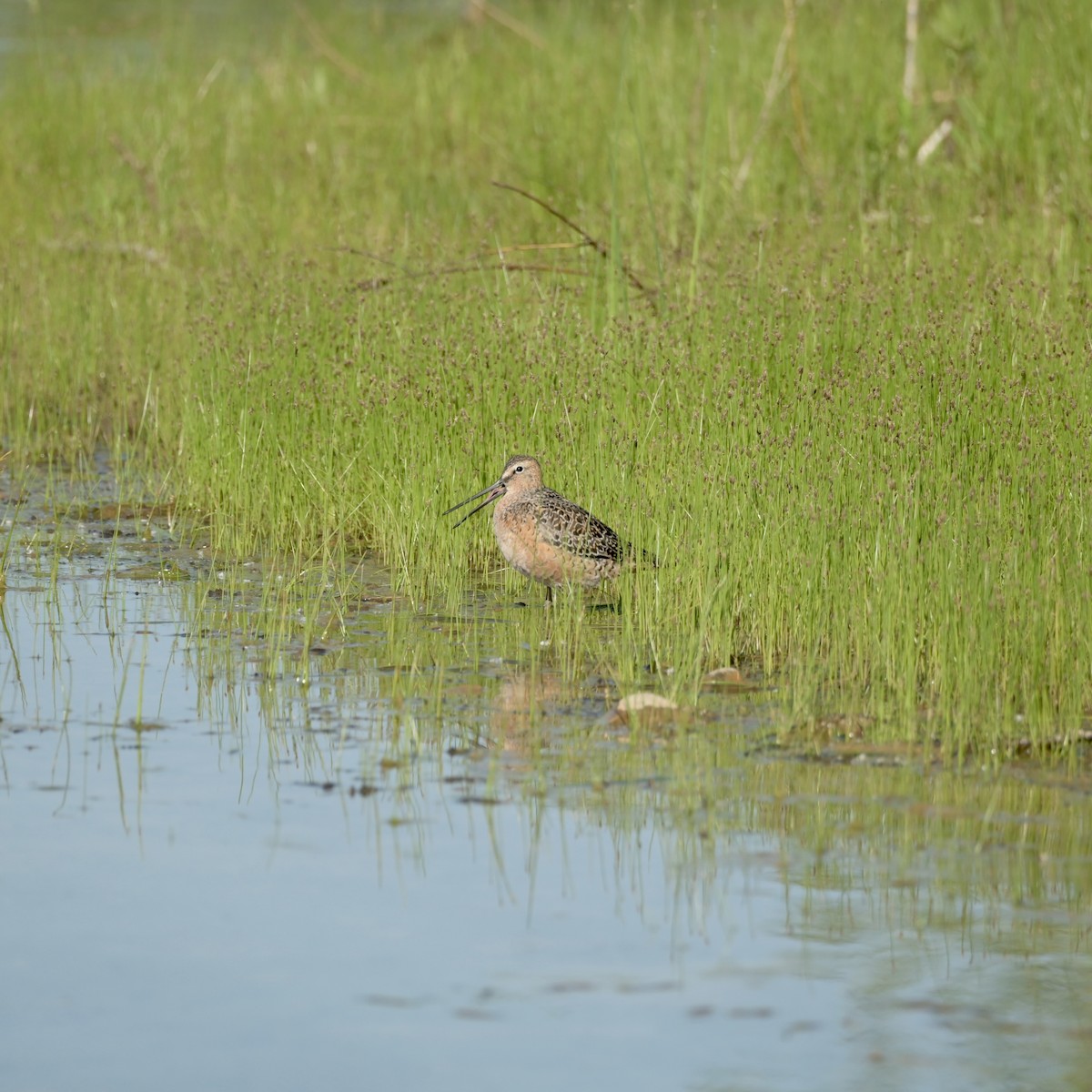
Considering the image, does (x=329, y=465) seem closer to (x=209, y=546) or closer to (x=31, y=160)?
(x=209, y=546)

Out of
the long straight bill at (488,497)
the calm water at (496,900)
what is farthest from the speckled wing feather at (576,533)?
the calm water at (496,900)

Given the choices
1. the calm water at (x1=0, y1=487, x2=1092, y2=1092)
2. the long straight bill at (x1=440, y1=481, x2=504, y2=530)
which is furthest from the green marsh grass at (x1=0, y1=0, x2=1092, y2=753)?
the calm water at (x1=0, y1=487, x2=1092, y2=1092)

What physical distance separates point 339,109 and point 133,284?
3.84 metres

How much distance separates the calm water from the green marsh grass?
1.99ft

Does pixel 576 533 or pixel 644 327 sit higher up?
pixel 644 327

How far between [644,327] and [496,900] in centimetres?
490

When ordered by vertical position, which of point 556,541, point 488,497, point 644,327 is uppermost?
point 644,327

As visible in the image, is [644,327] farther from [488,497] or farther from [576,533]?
[576,533]

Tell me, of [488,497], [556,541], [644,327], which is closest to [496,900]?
[556,541]

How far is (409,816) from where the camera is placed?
16.5 ft

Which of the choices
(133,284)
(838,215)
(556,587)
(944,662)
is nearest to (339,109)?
(133,284)

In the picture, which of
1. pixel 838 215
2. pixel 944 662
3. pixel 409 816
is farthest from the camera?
pixel 838 215

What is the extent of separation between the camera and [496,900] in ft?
14.7

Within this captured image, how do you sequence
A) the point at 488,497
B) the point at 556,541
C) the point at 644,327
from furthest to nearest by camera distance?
the point at 644,327 < the point at 488,497 < the point at 556,541
